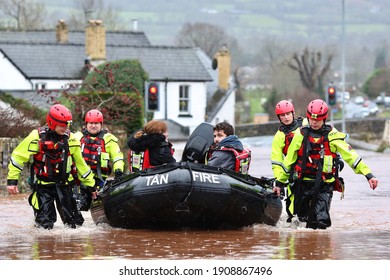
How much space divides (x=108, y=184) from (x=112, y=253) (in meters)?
3.12

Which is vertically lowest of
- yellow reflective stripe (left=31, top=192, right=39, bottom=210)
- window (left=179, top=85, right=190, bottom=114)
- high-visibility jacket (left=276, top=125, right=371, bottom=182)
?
window (left=179, top=85, right=190, bottom=114)

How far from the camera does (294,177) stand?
61.5 feet

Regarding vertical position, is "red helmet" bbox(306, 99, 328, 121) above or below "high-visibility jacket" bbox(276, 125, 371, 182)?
above

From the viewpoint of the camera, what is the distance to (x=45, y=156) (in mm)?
18141

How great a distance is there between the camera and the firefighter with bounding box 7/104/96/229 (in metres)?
18.0

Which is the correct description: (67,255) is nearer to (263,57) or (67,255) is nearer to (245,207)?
(245,207)

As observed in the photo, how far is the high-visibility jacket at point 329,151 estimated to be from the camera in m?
18.3

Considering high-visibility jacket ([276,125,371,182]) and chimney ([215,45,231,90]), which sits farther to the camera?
chimney ([215,45,231,90])

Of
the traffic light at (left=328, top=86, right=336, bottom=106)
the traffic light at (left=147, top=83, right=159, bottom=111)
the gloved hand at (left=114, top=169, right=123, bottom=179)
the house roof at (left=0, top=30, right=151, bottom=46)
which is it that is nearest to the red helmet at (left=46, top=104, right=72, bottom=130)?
the gloved hand at (left=114, top=169, right=123, bottom=179)

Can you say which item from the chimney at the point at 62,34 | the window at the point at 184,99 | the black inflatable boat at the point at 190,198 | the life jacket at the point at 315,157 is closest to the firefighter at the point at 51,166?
the black inflatable boat at the point at 190,198

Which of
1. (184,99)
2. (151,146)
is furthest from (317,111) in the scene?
(184,99)

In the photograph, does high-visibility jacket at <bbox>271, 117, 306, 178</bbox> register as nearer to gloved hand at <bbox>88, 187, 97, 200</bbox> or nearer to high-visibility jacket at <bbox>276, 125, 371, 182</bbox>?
high-visibility jacket at <bbox>276, 125, 371, 182</bbox>

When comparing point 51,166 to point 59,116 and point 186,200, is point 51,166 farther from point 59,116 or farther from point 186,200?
point 186,200

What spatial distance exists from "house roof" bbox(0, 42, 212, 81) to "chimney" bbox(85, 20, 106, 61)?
950 millimetres
